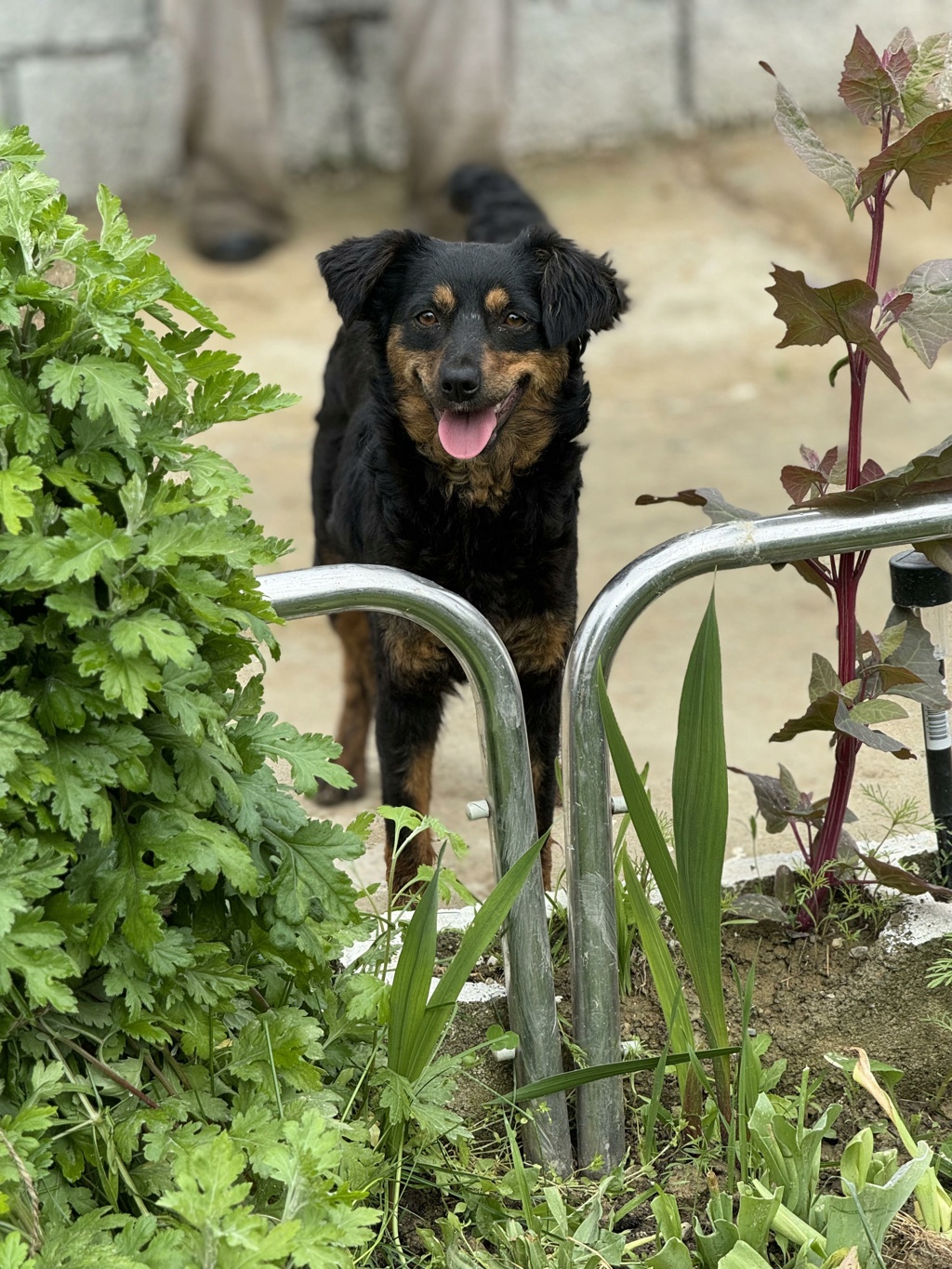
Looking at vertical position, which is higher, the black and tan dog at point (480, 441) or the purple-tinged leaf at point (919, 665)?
the black and tan dog at point (480, 441)

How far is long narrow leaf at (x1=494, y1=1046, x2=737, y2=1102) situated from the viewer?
1.74 meters

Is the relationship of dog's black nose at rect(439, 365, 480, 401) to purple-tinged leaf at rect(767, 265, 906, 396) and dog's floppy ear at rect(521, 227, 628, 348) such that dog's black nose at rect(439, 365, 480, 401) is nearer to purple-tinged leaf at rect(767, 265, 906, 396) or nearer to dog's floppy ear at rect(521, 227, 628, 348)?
dog's floppy ear at rect(521, 227, 628, 348)

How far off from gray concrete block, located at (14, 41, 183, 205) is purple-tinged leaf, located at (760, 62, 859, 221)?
695 centimetres

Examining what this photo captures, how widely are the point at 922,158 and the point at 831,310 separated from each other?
22 cm

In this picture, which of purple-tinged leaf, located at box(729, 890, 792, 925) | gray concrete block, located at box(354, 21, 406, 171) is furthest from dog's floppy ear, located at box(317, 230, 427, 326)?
gray concrete block, located at box(354, 21, 406, 171)

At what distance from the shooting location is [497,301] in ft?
8.59

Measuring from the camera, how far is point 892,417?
6.16 m

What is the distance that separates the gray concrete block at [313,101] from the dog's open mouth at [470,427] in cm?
692

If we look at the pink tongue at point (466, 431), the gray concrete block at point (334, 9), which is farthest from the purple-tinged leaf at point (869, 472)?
the gray concrete block at point (334, 9)

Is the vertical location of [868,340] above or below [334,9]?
below

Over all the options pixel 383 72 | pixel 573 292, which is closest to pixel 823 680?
pixel 573 292

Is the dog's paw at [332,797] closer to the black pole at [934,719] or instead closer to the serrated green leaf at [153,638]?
the black pole at [934,719]

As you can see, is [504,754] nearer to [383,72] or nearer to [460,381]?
[460,381]

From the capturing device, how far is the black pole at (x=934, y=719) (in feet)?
6.83
